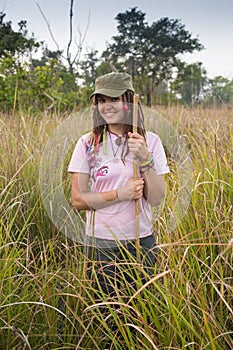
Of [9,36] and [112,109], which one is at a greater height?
[9,36]

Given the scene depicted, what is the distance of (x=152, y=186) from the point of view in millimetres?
1606

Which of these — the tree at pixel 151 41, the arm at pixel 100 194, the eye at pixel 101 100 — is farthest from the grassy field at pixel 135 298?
the tree at pixel 151 41

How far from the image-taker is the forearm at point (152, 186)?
1.57m

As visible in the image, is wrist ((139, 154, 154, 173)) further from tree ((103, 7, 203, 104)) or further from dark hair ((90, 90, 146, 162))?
tree ((103, 7, 203, 104))

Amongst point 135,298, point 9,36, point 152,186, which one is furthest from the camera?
point 9,36

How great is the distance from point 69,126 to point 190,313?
98.7 inches

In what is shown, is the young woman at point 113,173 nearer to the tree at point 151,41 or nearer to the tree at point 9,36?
the tree at point 9,36

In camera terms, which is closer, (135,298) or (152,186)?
(135,298)

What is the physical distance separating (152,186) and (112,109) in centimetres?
33

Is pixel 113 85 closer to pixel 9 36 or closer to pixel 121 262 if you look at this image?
pixel 121 262

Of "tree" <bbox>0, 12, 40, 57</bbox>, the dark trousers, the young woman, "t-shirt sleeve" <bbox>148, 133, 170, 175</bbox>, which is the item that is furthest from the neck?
"tree" <bbox>0, 12, 40, 57</bbox>

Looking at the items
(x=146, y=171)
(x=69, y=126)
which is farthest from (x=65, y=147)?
(x=146, y=171)

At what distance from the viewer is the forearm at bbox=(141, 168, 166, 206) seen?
5.15 feet

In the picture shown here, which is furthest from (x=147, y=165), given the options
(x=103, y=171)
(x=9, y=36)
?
(x=9, y=36)
